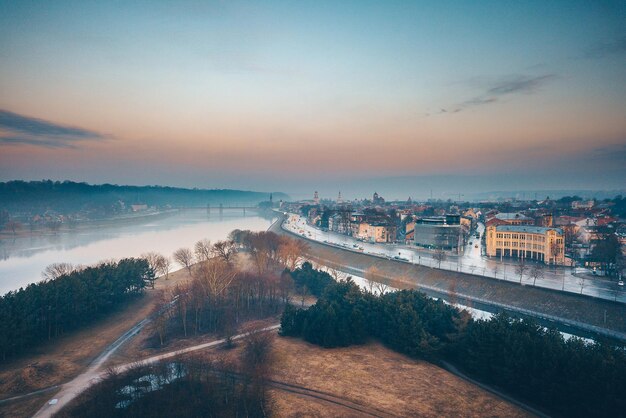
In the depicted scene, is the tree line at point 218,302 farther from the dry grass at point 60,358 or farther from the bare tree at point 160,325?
the dry grass at point 60,358

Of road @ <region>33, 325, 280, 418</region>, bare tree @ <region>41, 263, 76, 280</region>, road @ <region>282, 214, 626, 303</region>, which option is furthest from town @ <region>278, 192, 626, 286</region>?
bare tree @ <region>41, 263, 76, 280</region>

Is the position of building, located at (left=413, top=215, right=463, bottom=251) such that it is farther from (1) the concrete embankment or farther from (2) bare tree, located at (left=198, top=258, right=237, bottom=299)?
(2) bare tree, located at (left=198, top=258, right=237, bottom=299)

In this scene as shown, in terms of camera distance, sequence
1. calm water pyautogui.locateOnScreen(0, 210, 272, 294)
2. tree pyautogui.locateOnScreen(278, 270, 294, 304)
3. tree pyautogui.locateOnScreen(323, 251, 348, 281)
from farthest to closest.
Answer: calm water pyautogui.locateOnScreen(0, 210, 272, 294) < tree pyautogui.locateOnScreen(323, 251, 348, 281) < tree pyautogui.locateOnScreen(278, 270, 294, 304)

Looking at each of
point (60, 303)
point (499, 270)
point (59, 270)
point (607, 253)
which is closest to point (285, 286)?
point (60, 303)

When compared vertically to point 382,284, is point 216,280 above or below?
above

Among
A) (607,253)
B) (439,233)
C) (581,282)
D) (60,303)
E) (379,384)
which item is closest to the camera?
(379,384)

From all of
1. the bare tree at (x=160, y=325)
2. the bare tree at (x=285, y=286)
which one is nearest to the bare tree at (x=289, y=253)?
the bare tree at (x=285, y=286)

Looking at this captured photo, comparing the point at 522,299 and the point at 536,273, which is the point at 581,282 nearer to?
the point at 536,273

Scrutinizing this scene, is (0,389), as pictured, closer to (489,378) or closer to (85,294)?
(85,294)
